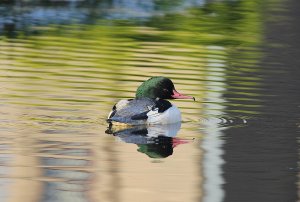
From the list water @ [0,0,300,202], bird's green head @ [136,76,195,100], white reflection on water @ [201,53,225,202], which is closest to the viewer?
white reflection on water @ [201,53,225,202]

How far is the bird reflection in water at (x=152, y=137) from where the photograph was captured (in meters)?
12.5

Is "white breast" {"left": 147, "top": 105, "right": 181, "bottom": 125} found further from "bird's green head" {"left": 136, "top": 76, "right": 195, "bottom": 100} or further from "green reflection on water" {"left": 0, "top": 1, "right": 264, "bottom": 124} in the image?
"green reflection on water" {"left": 0, "top": 1, "right": 264, "bottom": 124}

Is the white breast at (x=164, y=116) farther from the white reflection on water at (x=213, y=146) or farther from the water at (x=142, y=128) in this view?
the white reflection on water at (x=213, y=146)

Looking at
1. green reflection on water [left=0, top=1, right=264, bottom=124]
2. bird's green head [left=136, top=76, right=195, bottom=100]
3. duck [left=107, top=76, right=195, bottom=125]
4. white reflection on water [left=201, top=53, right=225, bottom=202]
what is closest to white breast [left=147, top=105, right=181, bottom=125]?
duck [left=107, top=76, right=195, bottom=125]

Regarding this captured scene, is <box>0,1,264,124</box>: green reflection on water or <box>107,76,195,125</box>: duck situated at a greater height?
<box>107,76,195,125</box>: duck

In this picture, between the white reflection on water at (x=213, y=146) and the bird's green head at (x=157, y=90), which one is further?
the bird's green head at (x=157, y=90)

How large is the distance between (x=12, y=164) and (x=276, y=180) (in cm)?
225

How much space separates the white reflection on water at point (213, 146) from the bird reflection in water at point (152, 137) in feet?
1.07

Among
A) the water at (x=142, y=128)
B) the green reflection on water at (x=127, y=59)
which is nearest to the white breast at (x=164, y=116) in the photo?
the water at (x=142, y=128)

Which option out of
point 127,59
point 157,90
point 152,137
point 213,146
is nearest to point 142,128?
point 152,137

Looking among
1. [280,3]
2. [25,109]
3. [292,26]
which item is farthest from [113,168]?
[280,3]

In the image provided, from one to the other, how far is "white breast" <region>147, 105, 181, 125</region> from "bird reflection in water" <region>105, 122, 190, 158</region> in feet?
0.19

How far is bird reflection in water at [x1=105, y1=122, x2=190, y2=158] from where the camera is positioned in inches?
493

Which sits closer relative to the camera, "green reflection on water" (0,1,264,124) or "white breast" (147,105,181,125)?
"white breast" (147,105,181,125)
